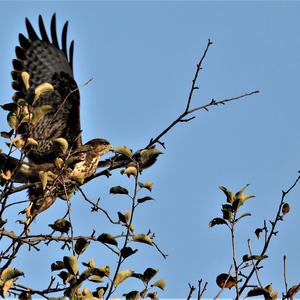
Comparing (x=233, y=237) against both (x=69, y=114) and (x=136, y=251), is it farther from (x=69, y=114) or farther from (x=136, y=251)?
(x=69, y=114)

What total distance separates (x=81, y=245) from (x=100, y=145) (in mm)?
3428

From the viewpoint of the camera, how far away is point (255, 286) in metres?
3.71

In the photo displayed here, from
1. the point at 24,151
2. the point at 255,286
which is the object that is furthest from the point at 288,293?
the point at 24,151

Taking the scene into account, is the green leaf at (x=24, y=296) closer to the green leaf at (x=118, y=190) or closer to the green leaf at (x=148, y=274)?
the green leaf at (x=148, y=274)

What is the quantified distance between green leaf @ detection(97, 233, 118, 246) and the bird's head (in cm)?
332

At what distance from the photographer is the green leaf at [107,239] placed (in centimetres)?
377

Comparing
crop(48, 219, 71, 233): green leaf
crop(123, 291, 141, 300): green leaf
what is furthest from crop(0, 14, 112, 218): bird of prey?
crop(123, 291, 141, 300): green leaf

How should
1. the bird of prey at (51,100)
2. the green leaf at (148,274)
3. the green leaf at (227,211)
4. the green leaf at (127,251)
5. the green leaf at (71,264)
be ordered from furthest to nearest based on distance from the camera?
1. the bird of prey at (51,100)
2. the green leaf at (227,211)
3. the green leaf at (148,274)
4. the green leaf at (127,251)
5. the green leaf at (71,264)

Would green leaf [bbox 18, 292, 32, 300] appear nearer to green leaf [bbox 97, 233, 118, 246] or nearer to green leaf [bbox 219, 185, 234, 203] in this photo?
green leaf [bbox 97, 233, 118, 246]

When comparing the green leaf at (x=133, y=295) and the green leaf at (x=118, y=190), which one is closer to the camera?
the green leaf at (x=133, y=295)

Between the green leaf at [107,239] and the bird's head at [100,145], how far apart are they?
131 inches


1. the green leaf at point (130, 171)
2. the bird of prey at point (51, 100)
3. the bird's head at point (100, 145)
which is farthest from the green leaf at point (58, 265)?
the bird's head at point (100, 145)

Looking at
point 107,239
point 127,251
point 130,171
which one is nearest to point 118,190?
point 130,171

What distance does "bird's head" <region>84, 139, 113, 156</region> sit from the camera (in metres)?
7.13
